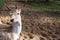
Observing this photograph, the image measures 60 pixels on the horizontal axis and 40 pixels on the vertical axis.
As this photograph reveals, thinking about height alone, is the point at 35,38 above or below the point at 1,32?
below

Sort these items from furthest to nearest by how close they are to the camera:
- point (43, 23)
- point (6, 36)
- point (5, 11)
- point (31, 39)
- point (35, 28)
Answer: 1. point (5, 11)
2. point (43, 23)
3. point (35, 28)
4. point (31, 39)
5. point (6, 36)

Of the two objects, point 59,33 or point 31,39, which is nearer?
point 31,39

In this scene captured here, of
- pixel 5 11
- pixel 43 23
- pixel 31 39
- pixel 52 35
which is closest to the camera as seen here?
pixel 31 39

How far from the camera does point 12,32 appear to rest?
5.92m

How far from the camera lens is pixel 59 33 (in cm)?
937

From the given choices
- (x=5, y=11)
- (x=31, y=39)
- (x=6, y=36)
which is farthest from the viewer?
(x=5, y=11)

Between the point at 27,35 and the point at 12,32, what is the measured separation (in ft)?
8.74

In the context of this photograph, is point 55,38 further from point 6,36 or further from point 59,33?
point 6,36

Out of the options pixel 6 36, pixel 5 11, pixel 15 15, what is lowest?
pixel 5 11

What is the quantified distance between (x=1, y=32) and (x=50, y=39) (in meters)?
2.97

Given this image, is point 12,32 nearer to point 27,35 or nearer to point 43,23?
point 27,35

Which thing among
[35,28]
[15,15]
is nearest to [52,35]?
[35,28]

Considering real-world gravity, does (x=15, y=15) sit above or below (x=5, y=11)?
above

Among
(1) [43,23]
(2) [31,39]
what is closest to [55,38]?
(2) [31,39]
